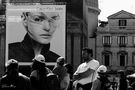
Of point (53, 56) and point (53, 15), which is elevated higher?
Result: point (53, 15)

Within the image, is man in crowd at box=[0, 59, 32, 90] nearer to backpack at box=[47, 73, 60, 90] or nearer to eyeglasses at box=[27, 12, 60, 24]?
backpack at box=[47, 73, 60, 90]

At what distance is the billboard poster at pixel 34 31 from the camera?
3183 centimetres

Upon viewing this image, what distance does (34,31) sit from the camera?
107 ft

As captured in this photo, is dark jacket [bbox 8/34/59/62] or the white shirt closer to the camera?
the white shirt

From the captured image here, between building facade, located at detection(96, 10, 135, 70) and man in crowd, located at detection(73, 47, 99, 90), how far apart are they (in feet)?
165

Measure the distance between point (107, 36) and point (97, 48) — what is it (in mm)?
1804

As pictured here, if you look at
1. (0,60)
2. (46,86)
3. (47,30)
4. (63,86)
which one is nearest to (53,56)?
(47,30)

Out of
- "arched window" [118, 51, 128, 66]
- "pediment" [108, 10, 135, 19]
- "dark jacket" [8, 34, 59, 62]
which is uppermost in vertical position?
"pediment" [108, 10, 135, 19]

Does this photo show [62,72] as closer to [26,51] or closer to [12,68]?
[12,68]

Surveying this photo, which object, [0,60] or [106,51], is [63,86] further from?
[106,51]

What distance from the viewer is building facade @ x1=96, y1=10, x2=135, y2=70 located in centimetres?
5884

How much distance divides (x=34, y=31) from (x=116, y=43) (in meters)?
28.3

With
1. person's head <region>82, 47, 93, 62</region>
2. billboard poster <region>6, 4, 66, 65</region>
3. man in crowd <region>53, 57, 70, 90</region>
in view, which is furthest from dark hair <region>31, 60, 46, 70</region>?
billboard poster <region>6, 4, 66, 65</region>

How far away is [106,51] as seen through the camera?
60.2 meters
